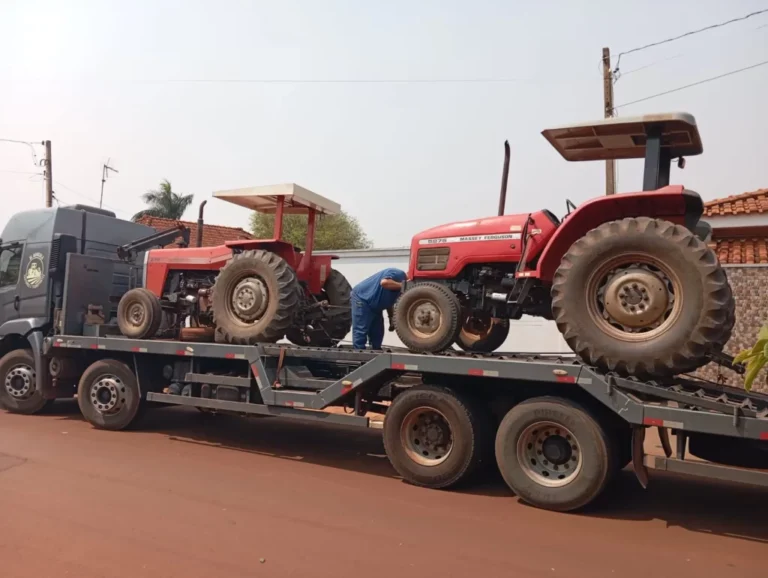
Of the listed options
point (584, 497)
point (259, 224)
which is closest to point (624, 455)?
point (584, 497)

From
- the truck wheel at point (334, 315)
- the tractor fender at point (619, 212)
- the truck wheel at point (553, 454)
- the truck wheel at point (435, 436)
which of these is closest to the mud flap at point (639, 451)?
the truck wheel at point (553, 454)

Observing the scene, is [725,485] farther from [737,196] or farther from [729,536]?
[737,196]

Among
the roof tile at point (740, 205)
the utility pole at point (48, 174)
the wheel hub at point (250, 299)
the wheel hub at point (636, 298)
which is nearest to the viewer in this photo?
the wheel hub at point (636, 298)

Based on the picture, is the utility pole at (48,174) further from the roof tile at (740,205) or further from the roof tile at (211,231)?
the roof tile at (740,205)

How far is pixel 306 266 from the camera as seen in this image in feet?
27.9

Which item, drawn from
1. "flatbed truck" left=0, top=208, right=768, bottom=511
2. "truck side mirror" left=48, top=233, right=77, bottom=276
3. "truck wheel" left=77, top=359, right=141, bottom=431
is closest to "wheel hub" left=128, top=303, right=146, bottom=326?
"flatbed truck" left=0, top=208, right=768, bottom=511

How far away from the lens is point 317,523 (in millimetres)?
4910

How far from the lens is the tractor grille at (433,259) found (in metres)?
6.85

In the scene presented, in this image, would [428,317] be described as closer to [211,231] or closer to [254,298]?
[254,298]

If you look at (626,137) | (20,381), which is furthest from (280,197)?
(20,381)

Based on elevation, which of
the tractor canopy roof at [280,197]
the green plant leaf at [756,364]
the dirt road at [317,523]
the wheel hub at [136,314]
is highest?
the tractor canopy roof at [280,197]

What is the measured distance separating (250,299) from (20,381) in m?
4.35

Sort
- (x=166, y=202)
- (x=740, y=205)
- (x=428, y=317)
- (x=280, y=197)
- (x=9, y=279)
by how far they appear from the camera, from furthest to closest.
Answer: (x=166, y=202), (x=740, y=205), (x=9, y=279), (x=280, y=197), (x=428, y=317)

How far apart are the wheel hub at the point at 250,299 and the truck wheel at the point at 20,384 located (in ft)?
12.3
